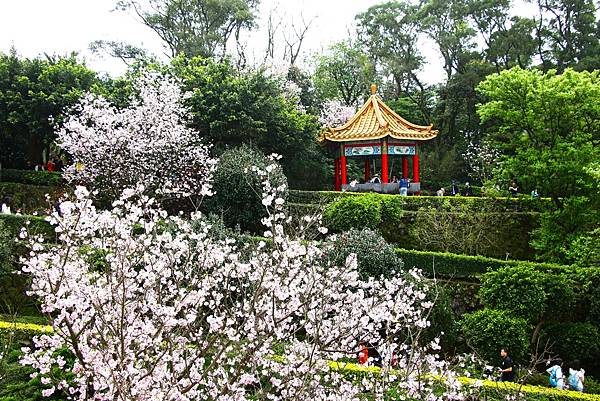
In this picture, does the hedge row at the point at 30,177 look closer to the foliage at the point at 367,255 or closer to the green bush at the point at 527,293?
the foliage at the point at 367,255

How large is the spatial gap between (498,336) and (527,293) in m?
1.33

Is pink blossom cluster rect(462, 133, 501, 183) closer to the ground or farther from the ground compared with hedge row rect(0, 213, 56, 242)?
farther from the ground

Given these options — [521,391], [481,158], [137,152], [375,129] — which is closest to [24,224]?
[137,152]

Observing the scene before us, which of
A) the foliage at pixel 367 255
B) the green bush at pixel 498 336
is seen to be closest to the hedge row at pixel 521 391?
the green bush at pixel 498 336

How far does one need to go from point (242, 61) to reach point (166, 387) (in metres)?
31.3

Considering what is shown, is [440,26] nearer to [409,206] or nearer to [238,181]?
[409,206]

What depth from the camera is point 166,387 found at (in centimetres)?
457

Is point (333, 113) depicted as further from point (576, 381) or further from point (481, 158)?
point (576, 381)

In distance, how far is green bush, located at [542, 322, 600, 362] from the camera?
11.5 m

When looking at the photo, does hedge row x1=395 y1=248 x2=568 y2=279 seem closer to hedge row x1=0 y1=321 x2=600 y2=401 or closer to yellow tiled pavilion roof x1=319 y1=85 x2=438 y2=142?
hedge row x1=0 y1=321 x2=600 y2=401

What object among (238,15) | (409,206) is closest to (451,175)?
(409,206)

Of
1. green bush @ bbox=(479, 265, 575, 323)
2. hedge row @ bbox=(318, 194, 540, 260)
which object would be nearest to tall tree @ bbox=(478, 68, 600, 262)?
hedge row @ bbox=(318, 194, 540, 260)

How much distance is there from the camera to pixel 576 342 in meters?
11.6

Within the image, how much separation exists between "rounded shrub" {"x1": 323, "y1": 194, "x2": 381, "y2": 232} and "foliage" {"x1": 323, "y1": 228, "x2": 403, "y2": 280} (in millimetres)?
3573
